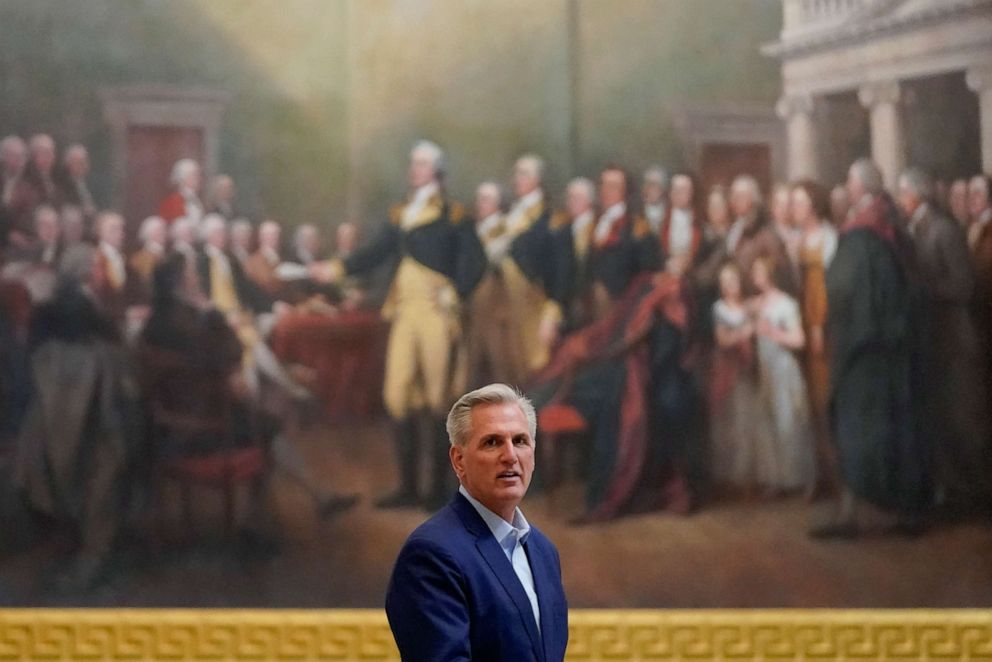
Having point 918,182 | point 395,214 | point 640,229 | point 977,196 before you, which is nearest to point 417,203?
point 395,214

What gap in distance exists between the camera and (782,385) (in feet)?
24.3

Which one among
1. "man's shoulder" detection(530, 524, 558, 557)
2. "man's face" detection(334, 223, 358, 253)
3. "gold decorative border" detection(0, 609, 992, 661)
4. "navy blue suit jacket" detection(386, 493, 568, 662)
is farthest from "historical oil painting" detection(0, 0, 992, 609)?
"navy blue suit jacket" detection(386, 493, 568, 662)

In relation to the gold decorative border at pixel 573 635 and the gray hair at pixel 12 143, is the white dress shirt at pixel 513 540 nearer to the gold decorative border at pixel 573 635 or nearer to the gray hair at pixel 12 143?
the gold decorative border at pixel 573 635

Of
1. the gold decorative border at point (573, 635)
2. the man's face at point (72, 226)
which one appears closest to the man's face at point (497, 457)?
the gold decorative border at point (573, 635)

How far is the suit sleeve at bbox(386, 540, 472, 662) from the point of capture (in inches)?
115

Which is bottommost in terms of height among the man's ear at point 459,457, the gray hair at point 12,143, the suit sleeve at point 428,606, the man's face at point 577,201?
the suit sleeve at point 428,606

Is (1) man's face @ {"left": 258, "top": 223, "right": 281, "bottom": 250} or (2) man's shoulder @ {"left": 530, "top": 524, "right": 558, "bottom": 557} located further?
(1) man's face @ {"left": 258, "top": 223, "right": 281, "bottom": 250}

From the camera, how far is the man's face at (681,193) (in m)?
7.47

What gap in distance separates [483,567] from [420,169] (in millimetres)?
4681

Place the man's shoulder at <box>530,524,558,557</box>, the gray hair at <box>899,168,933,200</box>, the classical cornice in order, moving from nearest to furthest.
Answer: the man's shoulder at <box>530,524,558,557</box> → the gray hair at <box>899,168,933,200</box> → the classical cornice

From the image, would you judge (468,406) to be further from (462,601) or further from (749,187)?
(749,187)

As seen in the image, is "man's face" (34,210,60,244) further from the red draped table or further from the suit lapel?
the suit lapel

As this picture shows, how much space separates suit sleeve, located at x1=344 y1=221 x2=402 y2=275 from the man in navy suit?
4194mm

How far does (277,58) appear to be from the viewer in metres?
7.53
